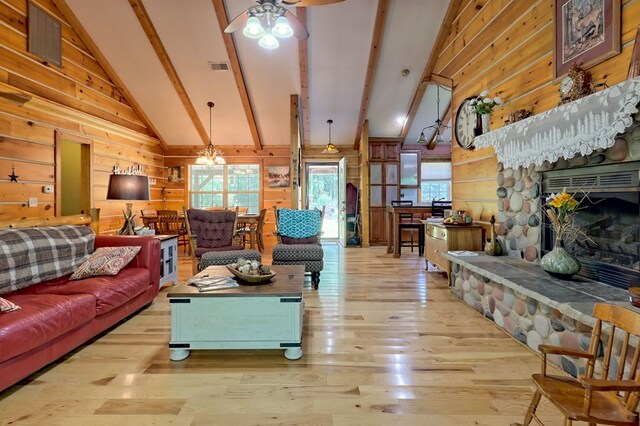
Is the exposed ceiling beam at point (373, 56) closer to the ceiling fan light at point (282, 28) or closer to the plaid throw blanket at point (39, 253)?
the ceiling fan light at point (282, 28)

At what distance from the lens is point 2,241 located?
253 centimetres

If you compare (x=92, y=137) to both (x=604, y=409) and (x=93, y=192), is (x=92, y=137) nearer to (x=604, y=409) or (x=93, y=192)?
(x=93, y=192)

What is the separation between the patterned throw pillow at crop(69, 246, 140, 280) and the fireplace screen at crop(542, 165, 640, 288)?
383cm

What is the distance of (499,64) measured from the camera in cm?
376

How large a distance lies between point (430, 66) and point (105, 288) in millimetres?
5784

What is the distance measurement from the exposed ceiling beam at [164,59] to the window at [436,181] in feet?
18.1

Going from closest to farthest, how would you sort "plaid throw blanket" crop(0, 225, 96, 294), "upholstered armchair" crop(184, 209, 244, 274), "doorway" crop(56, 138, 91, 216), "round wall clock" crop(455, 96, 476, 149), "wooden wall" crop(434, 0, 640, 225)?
"plaid throw blanket" crop(0, 225, 96, 294) < "wooden wall" crop(434, 0, 640, 225) < "round wall clock" crop(455, 96, 476, 149) < "upholstered armchair" crop(184, 209, 244, 274) < "doorway" crop(56, 138, 91, 216)

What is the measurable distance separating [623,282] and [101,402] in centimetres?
337

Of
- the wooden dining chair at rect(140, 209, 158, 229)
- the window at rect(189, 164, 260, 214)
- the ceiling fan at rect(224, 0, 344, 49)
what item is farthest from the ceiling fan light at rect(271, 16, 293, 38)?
the window at rect(189, 164, 260, 214)

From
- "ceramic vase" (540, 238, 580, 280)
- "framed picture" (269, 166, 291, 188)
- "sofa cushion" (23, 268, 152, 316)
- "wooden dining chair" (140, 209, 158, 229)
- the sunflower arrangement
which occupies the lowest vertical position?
"sofa cushion" (23, 268, 152, 316)

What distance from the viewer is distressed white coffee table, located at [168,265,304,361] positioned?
2.41m

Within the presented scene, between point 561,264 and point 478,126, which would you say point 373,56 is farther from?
point 561,264

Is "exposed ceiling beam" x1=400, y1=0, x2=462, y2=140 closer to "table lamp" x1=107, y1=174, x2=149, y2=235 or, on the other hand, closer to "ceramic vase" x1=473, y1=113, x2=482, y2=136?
"ceramic vase" x1=473, y1=113, x2=482, y2=136

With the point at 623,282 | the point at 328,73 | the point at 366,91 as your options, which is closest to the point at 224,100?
the point at 328,73
